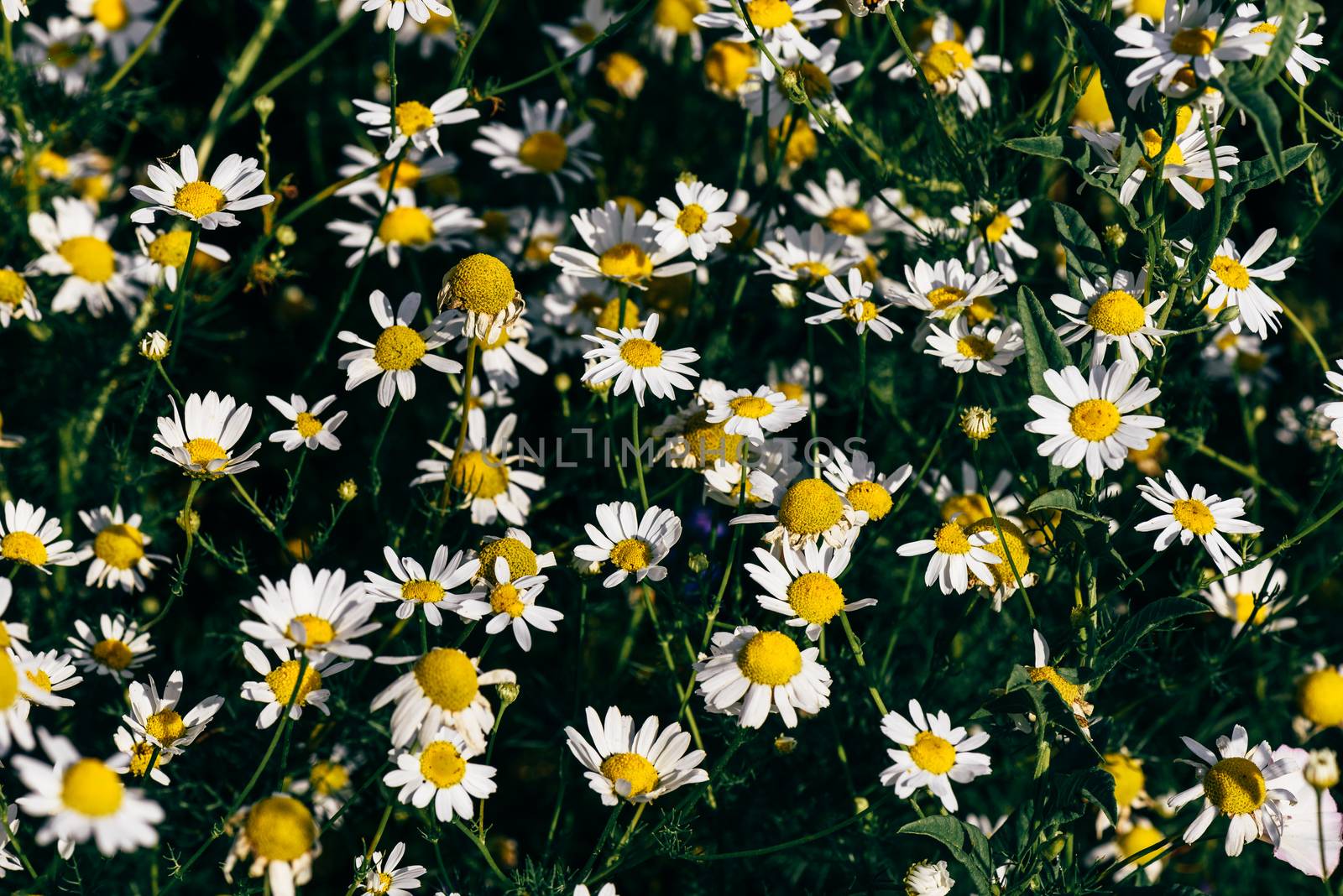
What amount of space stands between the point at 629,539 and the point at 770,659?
0.34 meters

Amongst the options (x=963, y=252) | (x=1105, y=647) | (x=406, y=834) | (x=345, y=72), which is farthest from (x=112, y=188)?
(x=1105, y=647)

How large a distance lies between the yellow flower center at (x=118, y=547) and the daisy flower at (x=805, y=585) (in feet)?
3.58

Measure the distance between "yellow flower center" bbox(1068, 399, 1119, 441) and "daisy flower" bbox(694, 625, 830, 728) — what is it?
51cm

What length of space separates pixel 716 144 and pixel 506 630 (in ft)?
4.52

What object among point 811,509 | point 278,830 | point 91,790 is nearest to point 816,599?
point 811,509

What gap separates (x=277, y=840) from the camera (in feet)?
5.84

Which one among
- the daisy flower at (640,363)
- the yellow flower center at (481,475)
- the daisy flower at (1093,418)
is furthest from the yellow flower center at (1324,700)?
the yellow flower center at (481,475)

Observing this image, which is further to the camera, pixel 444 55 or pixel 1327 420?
pixel 444 55

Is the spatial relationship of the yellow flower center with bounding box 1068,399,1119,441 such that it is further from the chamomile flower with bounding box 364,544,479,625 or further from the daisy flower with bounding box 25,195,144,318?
the daisy flower with bounding box 25,195,144,318

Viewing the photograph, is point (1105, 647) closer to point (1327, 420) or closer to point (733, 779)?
point (733, 779)

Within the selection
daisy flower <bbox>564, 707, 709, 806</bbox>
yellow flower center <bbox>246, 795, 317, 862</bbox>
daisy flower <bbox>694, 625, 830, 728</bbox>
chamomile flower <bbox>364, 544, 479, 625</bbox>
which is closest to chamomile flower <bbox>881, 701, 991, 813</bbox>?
daisy flower <bbox>694, 625, 830, 728</bbox>

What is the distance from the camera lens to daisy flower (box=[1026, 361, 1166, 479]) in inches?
70.1

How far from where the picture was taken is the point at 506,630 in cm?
228

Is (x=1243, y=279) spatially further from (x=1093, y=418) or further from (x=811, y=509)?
(x=811, y=509)
